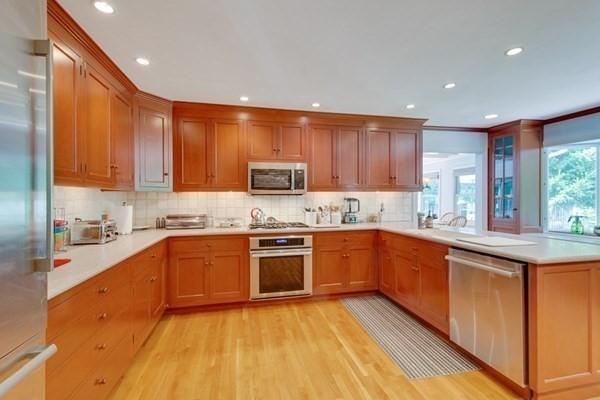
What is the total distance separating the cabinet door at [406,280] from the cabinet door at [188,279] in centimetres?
213

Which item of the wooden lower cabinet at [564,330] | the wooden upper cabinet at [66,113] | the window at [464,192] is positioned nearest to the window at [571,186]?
the window at [464,192]

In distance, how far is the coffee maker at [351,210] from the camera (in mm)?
4109

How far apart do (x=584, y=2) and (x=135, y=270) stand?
3387 mm

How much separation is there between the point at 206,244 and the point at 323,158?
1843 mm

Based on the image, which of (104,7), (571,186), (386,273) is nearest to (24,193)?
(104,7)

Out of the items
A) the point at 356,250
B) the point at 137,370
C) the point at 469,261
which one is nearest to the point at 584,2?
Answer: the point at 469,261

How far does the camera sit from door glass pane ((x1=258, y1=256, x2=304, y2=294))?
3.35 metres

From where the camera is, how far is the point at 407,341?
258 centimetres

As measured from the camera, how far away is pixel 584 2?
1688 millimetres

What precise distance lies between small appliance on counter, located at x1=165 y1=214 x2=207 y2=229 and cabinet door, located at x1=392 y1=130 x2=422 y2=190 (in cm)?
269

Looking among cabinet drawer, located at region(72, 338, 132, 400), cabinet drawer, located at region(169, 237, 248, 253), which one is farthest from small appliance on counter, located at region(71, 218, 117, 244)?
cabinet drawer, located at region(72, 338, 132, 400)

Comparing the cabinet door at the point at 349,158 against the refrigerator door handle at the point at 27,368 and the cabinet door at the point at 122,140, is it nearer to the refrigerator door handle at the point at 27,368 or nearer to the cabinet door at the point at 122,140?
the cabinet door at the point at 122,140

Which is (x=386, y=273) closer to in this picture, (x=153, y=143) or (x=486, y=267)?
(x=486, y=267)

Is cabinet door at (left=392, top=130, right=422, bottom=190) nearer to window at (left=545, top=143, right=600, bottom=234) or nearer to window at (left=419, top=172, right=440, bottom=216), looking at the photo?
window at (left=545, top=143, right=600, bottom=234)
